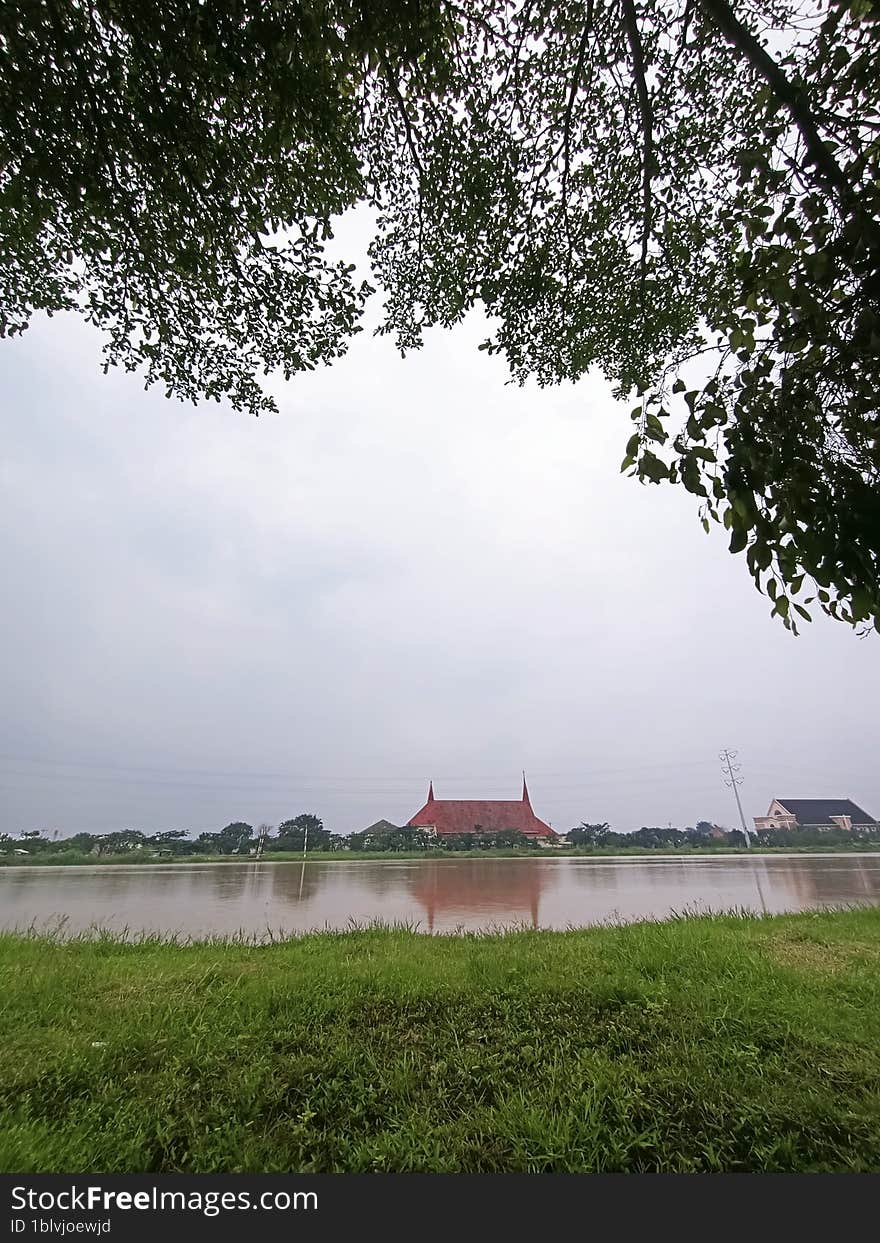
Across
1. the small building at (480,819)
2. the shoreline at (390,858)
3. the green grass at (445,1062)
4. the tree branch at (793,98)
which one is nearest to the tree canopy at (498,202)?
the tree branch at (793,98)

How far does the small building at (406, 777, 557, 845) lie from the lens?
2206cm

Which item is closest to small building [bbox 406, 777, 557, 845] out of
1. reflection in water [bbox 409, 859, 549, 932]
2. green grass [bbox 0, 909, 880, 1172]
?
reflection in water [bbox 409, 859, 549, 932]

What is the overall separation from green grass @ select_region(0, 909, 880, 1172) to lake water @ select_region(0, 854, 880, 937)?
1874mm

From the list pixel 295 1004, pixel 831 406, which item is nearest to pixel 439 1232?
pixel 295 1004

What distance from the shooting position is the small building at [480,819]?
2206 cm

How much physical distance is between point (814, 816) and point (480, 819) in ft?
72.7

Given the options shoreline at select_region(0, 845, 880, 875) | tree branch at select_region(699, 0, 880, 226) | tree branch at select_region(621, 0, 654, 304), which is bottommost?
shoreline at select_region(0, 845, 880, 875)

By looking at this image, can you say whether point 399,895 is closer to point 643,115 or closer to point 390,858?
point 643,115

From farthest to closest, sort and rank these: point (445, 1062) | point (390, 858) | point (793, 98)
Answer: point (390, 858) < point (445, 1062) < point (793, 98)

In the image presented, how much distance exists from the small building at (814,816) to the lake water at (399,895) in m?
21.7

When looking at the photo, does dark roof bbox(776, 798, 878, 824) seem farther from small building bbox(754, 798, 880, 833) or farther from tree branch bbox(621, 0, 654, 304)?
tree branch bbox(621, 0, 654, 304)

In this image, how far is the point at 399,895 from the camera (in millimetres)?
7430

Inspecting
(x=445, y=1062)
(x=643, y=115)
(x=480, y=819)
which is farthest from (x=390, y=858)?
(x=643, y=115)

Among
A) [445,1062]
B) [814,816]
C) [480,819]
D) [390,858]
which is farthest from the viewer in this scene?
[814,816]
